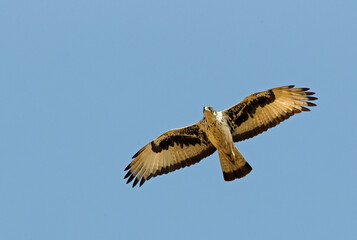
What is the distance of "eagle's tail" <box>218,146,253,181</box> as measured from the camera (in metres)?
14.3

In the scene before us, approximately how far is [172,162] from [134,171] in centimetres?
108

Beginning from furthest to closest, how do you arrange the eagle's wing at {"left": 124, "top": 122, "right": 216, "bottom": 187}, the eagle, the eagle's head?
1. the eagle's wing at {"left": 124, "top": 122, "right": 216, "bottom": 187}
2. the eagle
3. the eagle's head

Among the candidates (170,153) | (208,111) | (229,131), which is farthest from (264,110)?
(170,153)

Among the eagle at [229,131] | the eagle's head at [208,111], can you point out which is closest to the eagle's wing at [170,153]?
the eagle at [229,131]

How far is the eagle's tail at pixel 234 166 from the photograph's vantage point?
47.0 ft

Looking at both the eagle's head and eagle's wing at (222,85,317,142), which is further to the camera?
eagle's wing at (222,85,317,142)

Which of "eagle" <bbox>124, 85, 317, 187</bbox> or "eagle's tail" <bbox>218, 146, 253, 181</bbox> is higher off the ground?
"eagle" <bbox>124, 85, 317, 187</bbox>

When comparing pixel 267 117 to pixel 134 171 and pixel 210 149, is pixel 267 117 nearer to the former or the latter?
pixel 210 149

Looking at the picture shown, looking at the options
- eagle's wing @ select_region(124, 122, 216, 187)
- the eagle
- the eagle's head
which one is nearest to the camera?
the eagle's head

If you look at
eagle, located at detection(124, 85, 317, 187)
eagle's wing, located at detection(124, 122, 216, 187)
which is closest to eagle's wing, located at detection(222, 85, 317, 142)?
eagle, located at detection(124, 85, 317, 187)

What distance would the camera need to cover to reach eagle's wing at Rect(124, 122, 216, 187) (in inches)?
588

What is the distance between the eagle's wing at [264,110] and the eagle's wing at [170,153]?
2.90ft

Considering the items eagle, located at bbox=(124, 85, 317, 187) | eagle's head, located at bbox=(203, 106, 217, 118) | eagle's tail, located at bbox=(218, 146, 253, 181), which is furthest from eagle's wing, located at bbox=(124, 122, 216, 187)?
eagle's head, located at bbox=(203, 106, 217, 118)

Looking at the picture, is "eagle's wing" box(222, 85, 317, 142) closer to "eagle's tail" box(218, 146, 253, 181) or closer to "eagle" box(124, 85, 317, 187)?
"eagle" box(124, 85, 317, 187)
